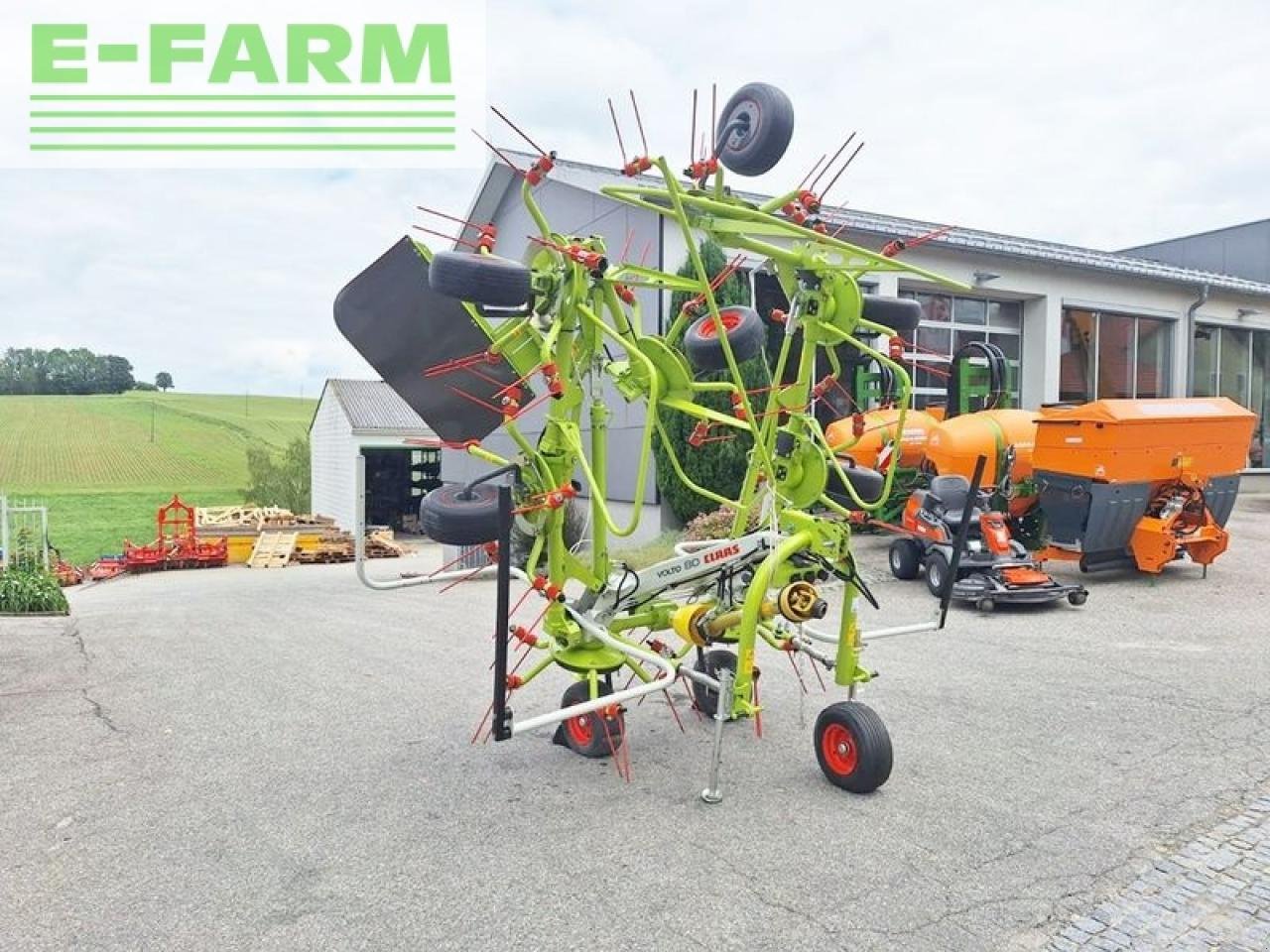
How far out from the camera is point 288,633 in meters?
8.55

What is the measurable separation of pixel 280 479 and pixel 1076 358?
29.3 meters

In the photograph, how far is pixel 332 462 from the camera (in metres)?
31.8

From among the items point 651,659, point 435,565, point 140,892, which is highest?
point 651,659

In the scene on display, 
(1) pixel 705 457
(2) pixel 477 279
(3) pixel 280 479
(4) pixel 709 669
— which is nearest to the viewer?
(2) pixel 477 279

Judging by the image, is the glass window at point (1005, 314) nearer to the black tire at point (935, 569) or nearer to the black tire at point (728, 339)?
the black tire at point (935, 569)

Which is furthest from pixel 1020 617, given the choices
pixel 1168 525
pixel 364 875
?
pixel 364 875

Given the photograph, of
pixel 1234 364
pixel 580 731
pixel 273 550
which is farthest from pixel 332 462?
pixel 580 731

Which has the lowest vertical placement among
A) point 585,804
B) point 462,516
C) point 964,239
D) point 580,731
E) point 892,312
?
point 585,804

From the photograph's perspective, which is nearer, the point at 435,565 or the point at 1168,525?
the point at 1168,525

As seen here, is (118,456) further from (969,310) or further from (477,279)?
(477,279)

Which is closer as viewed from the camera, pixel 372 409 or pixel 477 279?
pixel 477 279

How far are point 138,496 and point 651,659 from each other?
35.5 metres

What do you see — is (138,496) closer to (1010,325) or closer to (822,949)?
(1010,325)

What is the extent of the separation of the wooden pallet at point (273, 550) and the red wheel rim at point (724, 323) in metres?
20.5
